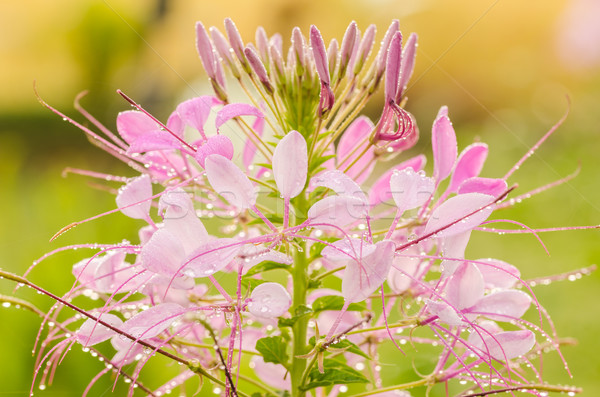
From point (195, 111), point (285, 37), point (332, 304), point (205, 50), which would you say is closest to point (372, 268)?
point (332, 304)

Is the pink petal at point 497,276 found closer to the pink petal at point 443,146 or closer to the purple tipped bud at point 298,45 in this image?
the pink petal at point 443,146

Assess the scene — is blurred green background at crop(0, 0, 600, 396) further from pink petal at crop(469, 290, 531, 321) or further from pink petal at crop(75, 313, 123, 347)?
pink petal at crop(469, 290, 531, 321)

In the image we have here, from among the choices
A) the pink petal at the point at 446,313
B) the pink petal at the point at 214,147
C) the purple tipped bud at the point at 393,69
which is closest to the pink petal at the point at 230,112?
the pink petal at the point at 214,147

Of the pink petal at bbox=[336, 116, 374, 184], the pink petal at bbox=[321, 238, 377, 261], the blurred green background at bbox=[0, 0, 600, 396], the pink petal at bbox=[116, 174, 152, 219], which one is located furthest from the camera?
the blurred green background at bbox=[0, 0, 600, 396]

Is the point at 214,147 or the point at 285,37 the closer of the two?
the point at 214,147

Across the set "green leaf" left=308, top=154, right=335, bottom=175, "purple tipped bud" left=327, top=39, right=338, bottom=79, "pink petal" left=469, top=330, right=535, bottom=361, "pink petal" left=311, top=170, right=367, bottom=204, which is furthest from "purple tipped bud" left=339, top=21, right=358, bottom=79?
"pink petal" left=469, top=330, right=535, bottom=361

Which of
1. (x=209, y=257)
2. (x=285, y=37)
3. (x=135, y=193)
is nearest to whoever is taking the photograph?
(x=209, y=257)

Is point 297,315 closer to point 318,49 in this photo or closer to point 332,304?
→ point 332,304
